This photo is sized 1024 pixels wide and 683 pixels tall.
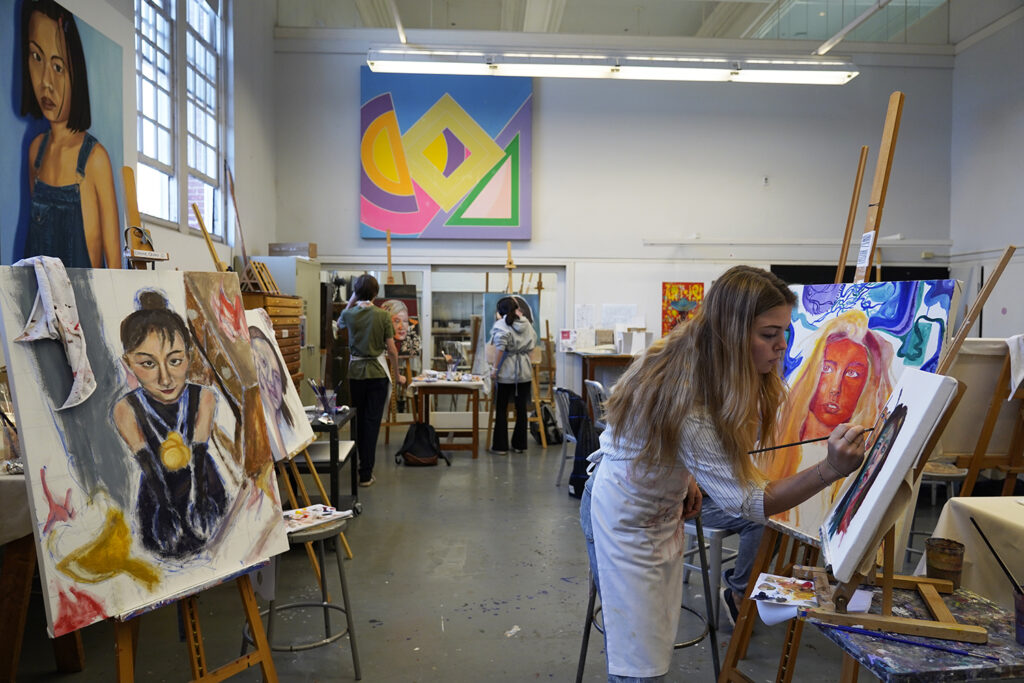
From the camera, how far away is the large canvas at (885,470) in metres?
1.14

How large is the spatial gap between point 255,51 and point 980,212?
297 inches

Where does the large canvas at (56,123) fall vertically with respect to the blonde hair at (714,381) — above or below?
above

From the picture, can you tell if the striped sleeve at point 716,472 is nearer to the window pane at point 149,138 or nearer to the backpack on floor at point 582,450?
the backpack on floor at point 582,450

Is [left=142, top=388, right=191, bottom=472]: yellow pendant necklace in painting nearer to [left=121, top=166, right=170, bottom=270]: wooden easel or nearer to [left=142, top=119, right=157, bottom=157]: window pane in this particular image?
[left=121, top=166, right=170, bottom=270]: wooden easel

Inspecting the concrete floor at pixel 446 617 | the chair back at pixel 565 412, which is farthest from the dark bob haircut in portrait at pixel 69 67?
the chair back at pixel 565 412

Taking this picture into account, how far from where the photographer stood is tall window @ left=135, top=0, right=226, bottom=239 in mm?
4836

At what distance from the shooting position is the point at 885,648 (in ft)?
3.89

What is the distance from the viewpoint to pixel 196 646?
1799 millimetres

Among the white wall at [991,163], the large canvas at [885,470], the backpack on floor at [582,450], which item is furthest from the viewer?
the white wall at [991,163]

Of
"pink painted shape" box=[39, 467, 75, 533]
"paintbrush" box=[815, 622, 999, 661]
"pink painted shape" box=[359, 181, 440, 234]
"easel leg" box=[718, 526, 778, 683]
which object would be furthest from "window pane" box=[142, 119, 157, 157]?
"paintbrush" box=[815, 622, 999, 661]

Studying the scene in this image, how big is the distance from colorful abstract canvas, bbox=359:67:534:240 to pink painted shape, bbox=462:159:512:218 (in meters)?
0.01

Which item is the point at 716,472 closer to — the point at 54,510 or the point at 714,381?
the point at 714,381

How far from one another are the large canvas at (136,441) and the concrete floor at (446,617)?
0.83 meters

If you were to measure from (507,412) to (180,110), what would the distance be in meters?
3.54
